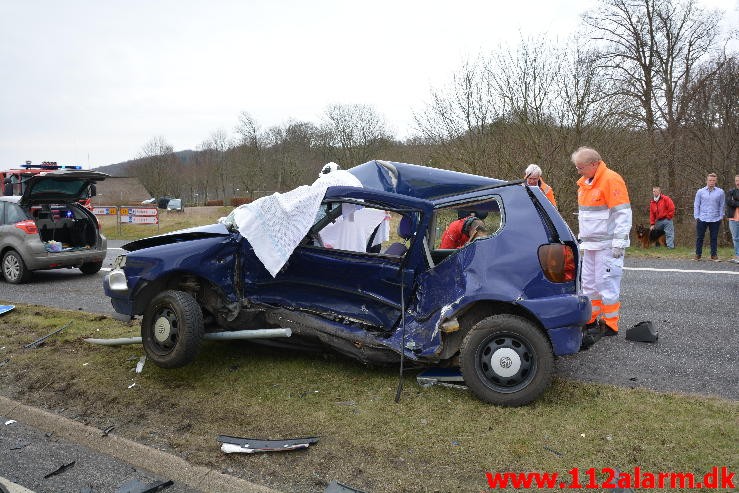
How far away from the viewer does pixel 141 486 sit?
3105 millimetres

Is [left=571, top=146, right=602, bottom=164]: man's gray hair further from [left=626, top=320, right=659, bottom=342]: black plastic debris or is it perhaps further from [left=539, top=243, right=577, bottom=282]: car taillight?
[left=539, top=243, right=577, bottom=282]: car taillight

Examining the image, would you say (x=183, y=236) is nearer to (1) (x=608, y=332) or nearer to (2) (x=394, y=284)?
(2) (x=394, y=284)

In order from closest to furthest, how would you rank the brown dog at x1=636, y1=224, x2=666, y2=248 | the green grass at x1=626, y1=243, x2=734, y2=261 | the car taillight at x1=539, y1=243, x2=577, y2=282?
the car taillight at x1=539, y1=243, x2=577, y2=282 → the green grass at x1=626, y1=243, x2=734, y2=261 → the brown dog at x1=636, y1=224, x2=666, y2=248

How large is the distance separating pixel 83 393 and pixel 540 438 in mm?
3505

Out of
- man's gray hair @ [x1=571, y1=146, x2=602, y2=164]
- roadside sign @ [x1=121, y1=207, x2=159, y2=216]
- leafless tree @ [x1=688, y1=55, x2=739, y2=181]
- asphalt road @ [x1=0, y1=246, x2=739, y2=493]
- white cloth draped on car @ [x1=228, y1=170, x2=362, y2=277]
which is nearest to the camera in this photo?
asphalt road @ [x1=0, y1=246, x2=739, y2=493]

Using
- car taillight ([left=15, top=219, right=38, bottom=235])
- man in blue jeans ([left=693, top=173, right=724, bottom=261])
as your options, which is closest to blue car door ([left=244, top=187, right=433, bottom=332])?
car taillight ([left=15, top=219, right=38, bottom=235])

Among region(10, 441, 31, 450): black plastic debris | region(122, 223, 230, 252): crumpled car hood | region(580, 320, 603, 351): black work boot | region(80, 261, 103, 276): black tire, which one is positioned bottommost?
region(10, 441, 31, 450): black plastic debris

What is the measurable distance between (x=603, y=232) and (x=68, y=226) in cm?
994

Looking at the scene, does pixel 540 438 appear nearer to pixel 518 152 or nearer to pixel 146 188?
pixel 518 152

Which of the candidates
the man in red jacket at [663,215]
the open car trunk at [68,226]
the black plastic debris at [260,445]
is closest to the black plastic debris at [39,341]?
the black plastic debris at [260,445]

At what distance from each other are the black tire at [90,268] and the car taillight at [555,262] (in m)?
9.74

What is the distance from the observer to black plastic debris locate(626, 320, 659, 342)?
522 centimetres

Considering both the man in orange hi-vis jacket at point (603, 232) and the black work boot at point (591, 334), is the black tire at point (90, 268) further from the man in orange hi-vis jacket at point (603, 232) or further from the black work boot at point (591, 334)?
the black work boot at point (591, 334)

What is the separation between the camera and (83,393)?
4.38 m
